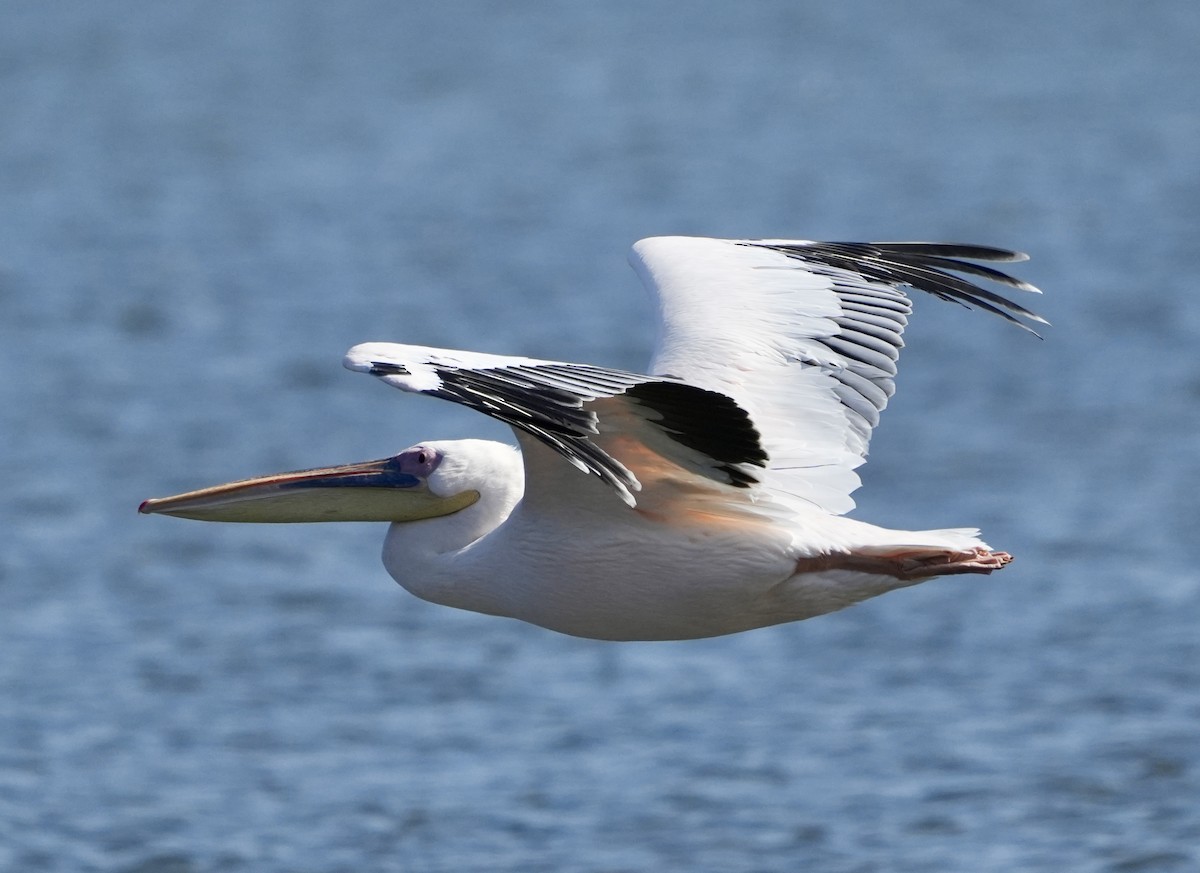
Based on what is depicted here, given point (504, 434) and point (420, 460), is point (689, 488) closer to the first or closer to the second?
point (420, 460)

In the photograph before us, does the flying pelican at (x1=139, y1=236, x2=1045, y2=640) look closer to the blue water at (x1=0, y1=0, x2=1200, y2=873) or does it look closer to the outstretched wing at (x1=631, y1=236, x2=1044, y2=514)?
the outstretched wing at (x1=631, y1=236, x2=1044, y2=514)

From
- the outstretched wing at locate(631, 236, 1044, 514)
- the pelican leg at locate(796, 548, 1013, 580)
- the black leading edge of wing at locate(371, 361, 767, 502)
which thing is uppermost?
the outstretched wing at locate(631, 236, 1044, 514)

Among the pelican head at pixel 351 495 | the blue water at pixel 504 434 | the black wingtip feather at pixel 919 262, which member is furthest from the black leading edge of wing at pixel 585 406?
the blue water at pixel 504 434

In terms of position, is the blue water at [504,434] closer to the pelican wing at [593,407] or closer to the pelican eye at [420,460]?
the pelican eye at [420,460]

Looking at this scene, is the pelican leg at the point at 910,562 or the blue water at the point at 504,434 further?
the blue water at the point at 504,434

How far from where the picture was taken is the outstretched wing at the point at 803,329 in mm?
6500

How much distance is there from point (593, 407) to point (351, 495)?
1.52 m

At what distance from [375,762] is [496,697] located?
0.99m

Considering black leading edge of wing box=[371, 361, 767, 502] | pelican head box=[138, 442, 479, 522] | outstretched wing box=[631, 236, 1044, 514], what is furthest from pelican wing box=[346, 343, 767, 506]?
pelican head box=[138, 442, 479, 522]

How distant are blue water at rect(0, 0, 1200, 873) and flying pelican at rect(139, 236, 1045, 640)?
3624 millimetres

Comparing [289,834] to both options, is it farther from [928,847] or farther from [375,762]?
[928,847]

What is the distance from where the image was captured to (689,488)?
250 inches

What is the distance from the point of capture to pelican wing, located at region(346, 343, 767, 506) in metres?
5.27

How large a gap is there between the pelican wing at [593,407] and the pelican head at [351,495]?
3.05ft
